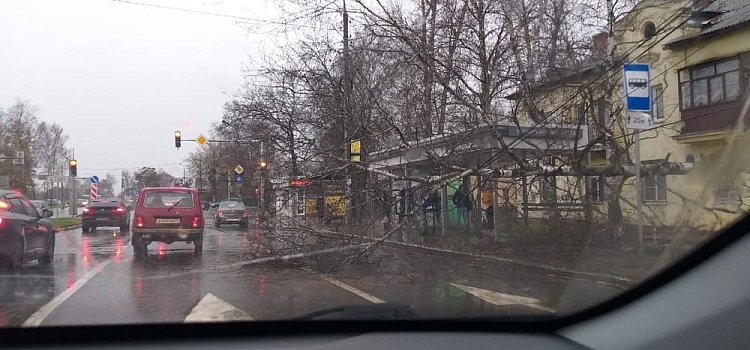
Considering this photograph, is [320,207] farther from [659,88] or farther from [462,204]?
[659,88]

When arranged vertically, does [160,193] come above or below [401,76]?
below

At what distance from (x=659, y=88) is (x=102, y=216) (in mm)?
20552

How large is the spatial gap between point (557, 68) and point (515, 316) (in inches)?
314

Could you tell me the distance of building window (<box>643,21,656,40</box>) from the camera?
32.2 ft

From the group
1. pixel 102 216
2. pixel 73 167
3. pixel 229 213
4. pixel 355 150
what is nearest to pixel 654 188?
pixel 355 150

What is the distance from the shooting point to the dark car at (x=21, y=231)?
966 cm

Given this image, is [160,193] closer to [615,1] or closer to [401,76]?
[401,76]

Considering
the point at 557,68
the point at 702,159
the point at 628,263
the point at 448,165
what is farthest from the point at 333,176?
the point at 702,159

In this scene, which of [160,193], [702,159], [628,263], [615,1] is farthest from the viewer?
[160,193]

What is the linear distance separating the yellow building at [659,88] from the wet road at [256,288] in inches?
90.6

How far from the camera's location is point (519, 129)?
11.9m

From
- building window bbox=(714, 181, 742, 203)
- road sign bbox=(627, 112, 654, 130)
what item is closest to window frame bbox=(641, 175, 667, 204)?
road sign bbox=(627, 112, 654, 130)

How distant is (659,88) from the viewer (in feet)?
37.6

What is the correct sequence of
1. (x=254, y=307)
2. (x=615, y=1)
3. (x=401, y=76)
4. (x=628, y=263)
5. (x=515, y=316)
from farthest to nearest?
(x=401, y=76)
(x=615, y=1)
(x=628, y=263)
(x=254, y=307)
(x=515, y=316)
